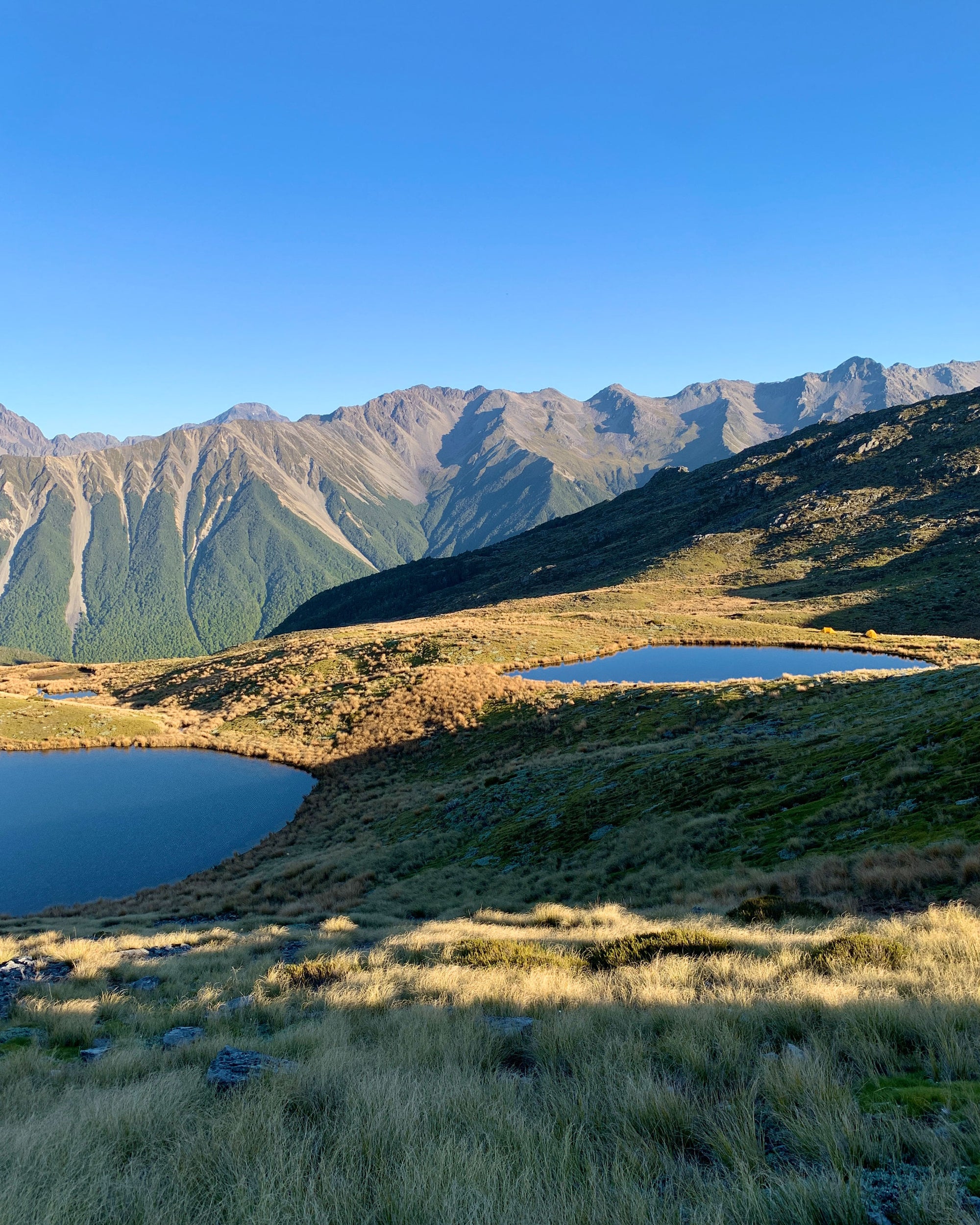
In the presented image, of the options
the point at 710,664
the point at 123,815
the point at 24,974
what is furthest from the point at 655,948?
the point at 710,664

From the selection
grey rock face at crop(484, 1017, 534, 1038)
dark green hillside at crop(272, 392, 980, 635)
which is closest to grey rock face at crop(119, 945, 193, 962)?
grey rock face at crop(484, 1017, 534, 1038)

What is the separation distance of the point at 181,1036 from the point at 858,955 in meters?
9.22

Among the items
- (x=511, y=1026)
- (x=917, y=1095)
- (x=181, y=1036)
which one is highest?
(x=917, y=1095)

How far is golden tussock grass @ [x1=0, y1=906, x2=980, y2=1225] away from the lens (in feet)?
12.6

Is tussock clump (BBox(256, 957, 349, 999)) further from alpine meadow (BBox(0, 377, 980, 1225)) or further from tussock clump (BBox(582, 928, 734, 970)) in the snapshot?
tussock clump (BBox(582, 928, 734, 970))

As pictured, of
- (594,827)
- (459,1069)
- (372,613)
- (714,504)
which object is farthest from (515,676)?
(372,613)

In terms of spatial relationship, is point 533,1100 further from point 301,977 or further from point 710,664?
point 710,664

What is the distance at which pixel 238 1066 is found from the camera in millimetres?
6645

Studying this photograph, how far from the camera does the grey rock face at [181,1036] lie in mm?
8047

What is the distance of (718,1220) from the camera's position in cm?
333

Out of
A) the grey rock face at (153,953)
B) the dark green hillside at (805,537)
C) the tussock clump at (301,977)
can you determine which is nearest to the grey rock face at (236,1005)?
the tussock clump at (301,977)

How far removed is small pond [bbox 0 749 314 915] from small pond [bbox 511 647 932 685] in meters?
21.4

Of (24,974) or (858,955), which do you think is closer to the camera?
(858,955)

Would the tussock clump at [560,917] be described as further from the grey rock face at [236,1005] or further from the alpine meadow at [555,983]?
the grey rock face at [236,1005]
